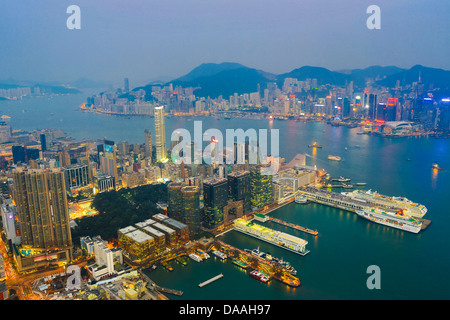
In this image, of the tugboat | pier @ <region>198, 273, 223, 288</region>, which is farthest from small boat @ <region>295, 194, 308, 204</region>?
pier @ <region>198, 273, 223, 288</region>

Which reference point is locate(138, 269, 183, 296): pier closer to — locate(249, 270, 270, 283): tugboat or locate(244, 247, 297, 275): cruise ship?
locate(249, 270, 270, 283): tugboat

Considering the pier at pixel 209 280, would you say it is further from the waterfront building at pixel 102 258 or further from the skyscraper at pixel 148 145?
the skyscraper at pixel 148 145

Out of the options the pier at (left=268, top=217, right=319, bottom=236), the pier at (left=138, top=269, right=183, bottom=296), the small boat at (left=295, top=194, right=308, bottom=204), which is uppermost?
the small boat at (left=295, top=194, right=308, bottom=204)

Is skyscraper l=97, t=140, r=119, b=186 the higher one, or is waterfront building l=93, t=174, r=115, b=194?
skyscraper l=97, t=140, r=119, b=186

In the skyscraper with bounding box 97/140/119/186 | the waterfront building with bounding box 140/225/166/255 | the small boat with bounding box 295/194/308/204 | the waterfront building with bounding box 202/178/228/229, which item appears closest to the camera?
the waterfront building with bounding box 140/225/166/255

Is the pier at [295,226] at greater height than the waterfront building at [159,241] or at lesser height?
lesser

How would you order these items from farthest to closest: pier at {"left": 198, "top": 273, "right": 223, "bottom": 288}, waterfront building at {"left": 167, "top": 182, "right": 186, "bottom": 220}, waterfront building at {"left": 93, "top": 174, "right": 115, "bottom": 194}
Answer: waterfront building at {"left": 93, "top": 174, "right": 115, "bottom": 194}
waterfront building at {"left": 167, "top": 182, "right": 186, "bottom": 220}
pier at {"left": 198, "top": 273, "right": 223, "bottom": 288}

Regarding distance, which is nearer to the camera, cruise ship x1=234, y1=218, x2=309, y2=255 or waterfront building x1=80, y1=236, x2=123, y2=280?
waterfront building x1=80, y1=236, x2=123, y2=280

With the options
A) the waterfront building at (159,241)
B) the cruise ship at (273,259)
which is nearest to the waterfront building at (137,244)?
the waterfront building at (159,241)
